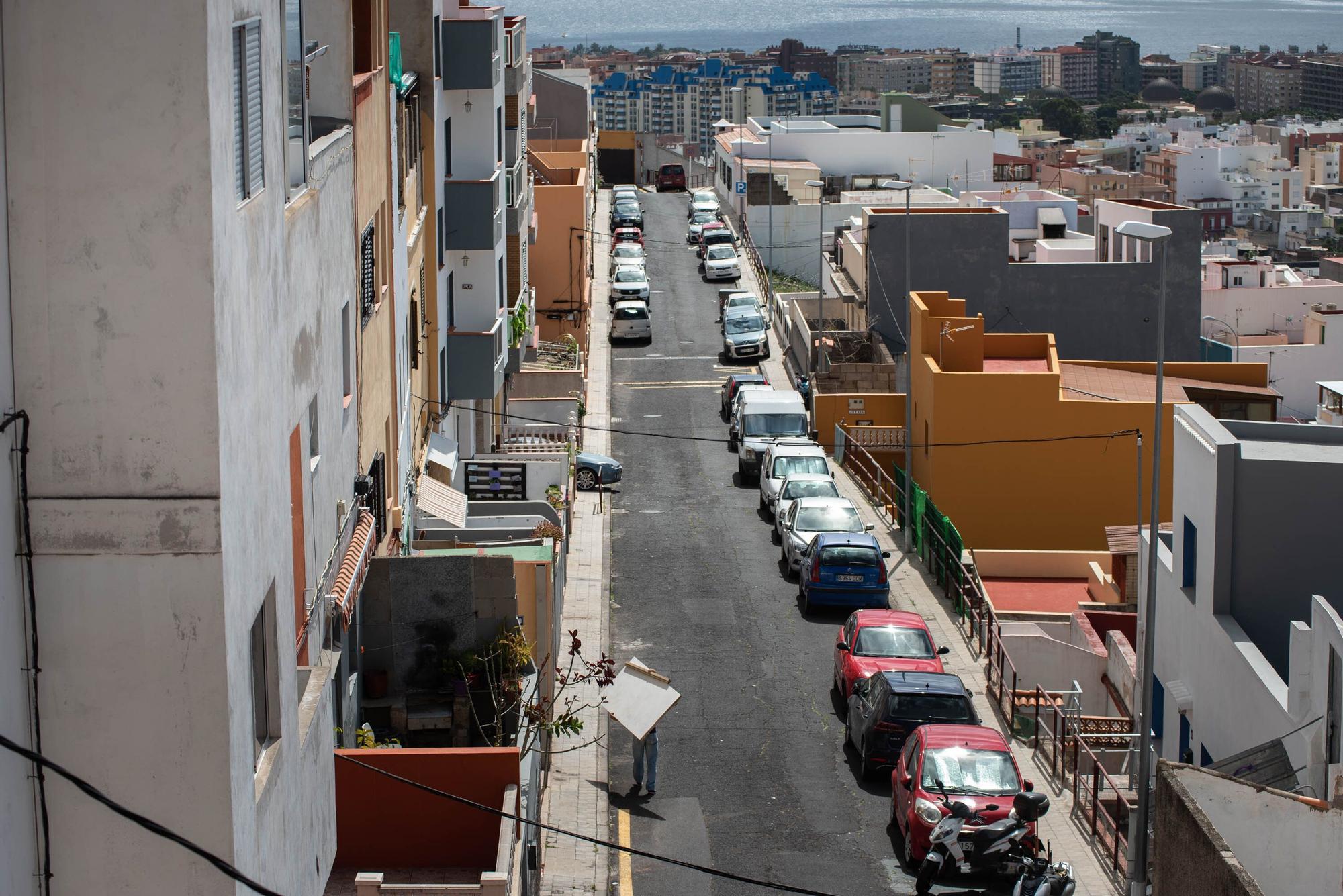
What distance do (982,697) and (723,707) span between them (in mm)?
3760

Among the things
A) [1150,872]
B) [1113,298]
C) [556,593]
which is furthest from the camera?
[1113,298]

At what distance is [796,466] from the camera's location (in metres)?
36.4

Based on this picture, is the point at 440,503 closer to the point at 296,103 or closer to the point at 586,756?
the point at 586,756

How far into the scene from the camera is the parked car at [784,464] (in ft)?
118

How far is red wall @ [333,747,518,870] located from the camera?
16250 millimetres

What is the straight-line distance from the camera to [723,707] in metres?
23.8

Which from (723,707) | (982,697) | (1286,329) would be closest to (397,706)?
(723,707)

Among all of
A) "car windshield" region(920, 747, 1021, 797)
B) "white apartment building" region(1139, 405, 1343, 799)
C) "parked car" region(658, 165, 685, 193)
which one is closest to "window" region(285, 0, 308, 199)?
"car windshield" region(920, 747, 1021, 797)

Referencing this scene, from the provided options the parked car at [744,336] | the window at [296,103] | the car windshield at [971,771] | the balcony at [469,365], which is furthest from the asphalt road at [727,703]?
the parked car at [744,336]

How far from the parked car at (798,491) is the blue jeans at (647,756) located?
1332 centimetres

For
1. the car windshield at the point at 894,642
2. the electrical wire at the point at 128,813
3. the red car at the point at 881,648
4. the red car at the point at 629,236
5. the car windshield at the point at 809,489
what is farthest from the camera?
the red car at the point at 629,236

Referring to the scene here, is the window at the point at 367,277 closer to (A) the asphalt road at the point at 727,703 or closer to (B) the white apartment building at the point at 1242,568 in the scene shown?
(A) the asphalt road at the point at 727,703

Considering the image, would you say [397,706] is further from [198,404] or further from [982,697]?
[198,404]

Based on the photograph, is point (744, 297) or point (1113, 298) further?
point (744, 297)
